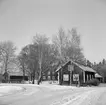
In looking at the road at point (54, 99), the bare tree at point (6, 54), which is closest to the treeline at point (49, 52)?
the bare tree at point (6, 54)

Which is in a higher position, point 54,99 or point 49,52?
point 49,52

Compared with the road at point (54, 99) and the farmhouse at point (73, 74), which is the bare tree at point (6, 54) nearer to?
the farmhouse at point (73, 74)

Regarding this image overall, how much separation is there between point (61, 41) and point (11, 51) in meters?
13.4

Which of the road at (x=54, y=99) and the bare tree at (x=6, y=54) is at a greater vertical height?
the bare tree at (x=6, y=54)

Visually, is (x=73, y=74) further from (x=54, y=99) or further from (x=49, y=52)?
(x=54, y=99)

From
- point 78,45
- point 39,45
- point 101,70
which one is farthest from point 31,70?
point 101,70

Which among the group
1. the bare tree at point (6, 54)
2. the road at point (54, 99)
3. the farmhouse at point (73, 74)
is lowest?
the road at point (54, 99)

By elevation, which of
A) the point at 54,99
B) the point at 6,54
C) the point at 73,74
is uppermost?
the point at 6,54

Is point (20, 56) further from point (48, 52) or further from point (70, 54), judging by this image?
point (70, 54)

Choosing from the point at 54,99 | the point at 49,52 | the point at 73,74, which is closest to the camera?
the point at 54,99

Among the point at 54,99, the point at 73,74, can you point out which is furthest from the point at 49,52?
the point at 54,99

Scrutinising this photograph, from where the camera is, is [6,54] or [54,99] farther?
[6,54]

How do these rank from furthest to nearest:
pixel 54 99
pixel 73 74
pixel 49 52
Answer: pixel 49 52, pixel 73 74, pixel 54 99

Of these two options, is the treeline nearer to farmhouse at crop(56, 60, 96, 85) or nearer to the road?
farmhouse at crop(56, 60, 96, 85)
